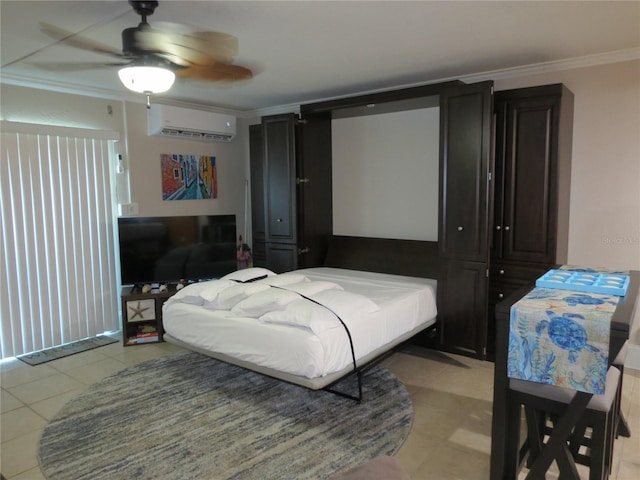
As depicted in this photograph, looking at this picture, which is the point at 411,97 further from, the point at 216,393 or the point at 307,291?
the point at 216,393


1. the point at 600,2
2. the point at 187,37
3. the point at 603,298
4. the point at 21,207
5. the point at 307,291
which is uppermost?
the point at 600,2

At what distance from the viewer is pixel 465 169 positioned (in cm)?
360

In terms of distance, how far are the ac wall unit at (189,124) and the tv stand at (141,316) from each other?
1729 millimetres

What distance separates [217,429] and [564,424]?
1948 millimetres

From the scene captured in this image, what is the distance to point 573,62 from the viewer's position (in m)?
3.59

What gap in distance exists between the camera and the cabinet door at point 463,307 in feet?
12.0

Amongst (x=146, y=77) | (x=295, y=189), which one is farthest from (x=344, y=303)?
(x=295, y=189)

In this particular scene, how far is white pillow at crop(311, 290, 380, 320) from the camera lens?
2984 mm

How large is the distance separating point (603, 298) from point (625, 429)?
4.05 ft

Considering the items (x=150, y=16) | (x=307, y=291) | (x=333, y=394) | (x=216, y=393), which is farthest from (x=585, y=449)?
(x=150, y=16)

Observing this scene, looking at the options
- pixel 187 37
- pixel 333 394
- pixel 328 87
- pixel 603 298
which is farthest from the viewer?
pixel 328 87

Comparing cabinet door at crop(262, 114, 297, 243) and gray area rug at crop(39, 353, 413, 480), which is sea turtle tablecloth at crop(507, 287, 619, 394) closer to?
gray area rug at crop(39, 353, 413, 480)

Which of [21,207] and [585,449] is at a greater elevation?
[21,207]

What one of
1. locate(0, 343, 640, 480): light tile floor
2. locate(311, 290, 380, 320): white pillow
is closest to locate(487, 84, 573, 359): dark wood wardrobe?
locate(0, 343, 640, 480): light tile floor
